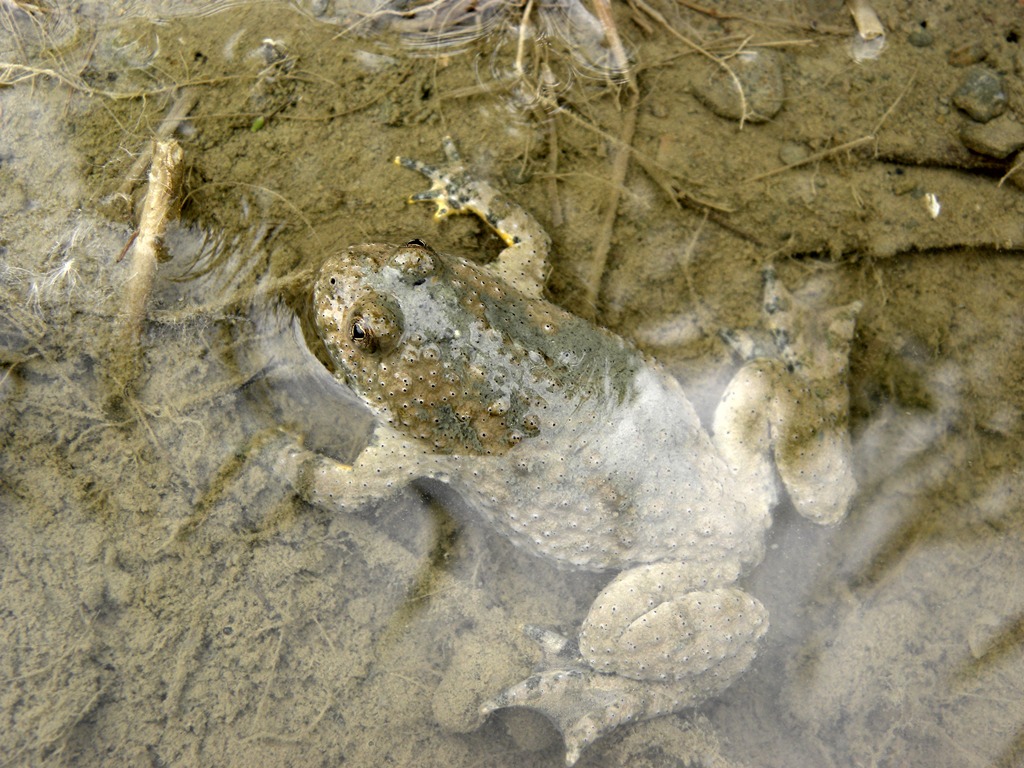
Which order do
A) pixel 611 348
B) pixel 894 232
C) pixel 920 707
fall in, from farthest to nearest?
pixel 894 232, pixel 920 707, pixel 611 348

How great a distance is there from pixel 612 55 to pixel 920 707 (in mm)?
5339

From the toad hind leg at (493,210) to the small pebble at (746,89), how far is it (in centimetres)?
181

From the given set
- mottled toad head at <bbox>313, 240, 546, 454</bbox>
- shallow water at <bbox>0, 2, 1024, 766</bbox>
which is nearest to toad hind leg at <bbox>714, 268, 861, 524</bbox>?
shallow water at <bbox>0, 2, 1024, 766</bbox>

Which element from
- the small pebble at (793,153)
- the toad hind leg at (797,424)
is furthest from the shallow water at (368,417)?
the toad hind leg at (797,424)

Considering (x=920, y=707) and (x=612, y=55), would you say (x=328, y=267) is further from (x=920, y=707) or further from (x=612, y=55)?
(x=920, y=707)

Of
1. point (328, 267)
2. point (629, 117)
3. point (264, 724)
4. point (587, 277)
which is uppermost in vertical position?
point (629, 117)

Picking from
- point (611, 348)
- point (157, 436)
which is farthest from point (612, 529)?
point (157, 436)

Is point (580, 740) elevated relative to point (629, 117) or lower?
lower

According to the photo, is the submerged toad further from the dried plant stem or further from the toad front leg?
the dried plant stem

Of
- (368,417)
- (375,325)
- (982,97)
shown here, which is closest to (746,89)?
(982,97)

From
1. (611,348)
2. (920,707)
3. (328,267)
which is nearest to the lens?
(328,267)

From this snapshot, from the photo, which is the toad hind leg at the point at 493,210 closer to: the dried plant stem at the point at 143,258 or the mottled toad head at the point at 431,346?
the mottled toad head at the point at 431,346

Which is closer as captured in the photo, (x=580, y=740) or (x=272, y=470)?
(x=580, y=740)

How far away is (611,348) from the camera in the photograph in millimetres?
4758
